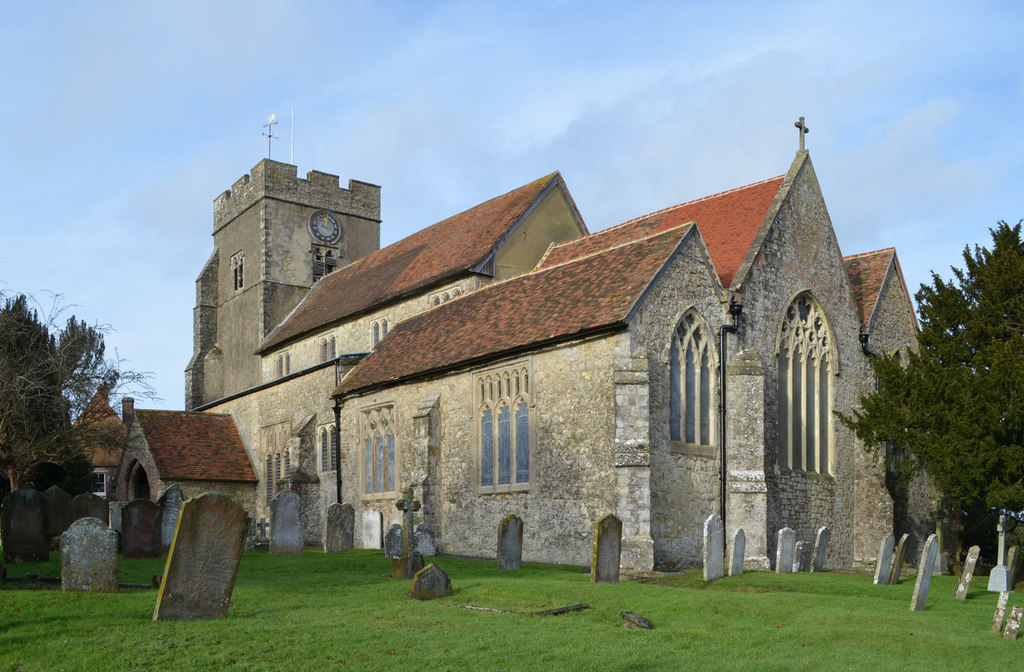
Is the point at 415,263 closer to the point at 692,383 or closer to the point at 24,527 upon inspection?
the point at 692,383

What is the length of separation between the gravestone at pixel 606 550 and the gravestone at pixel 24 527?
10.6m

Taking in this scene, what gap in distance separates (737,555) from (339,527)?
10.7 metres

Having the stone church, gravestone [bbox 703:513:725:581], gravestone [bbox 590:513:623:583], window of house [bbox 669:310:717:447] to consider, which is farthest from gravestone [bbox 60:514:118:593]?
window of house [bbox 669:310:717:447]

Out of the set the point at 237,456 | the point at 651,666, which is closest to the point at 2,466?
the point at 237,456

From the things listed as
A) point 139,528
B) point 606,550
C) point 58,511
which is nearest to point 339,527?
point 139,528

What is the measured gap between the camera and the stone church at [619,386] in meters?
21.8

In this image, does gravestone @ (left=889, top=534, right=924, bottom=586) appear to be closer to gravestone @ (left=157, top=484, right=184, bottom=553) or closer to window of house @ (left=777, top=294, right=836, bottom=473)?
window of house @ (left=777, top=294, right=836, bottom=473)

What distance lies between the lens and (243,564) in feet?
69.5

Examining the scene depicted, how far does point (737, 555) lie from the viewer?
19688mm

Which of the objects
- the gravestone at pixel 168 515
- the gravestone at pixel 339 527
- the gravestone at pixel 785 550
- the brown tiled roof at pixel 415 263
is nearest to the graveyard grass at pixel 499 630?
the gravestone at pixel 785 550

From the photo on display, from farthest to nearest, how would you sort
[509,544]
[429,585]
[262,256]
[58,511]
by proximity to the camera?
[262,256], [58,511], [509,544], [429,585]

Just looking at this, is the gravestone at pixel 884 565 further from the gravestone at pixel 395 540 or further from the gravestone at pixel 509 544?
the gravestone at pixel 395 540

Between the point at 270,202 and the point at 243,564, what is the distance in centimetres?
2796

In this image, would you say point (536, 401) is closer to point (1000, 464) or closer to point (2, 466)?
point (1000, 464)
